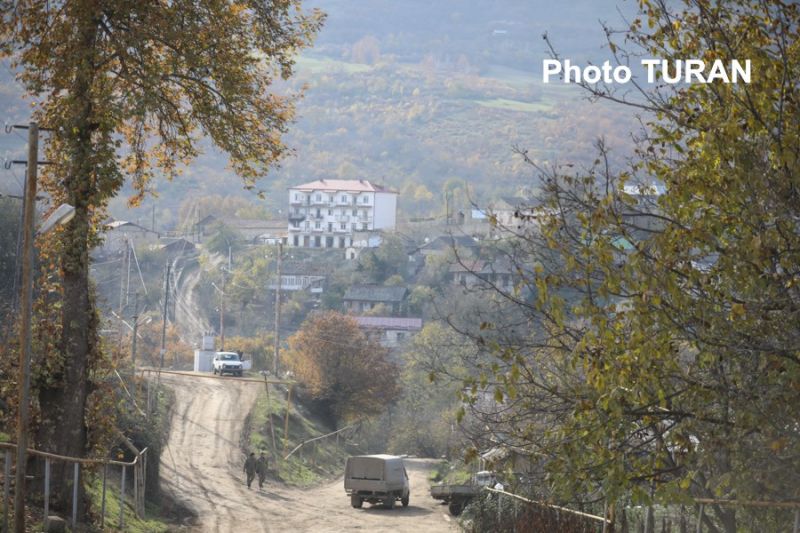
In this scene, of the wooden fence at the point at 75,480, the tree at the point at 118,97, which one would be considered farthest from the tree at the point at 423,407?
the tree at the point at 118,97

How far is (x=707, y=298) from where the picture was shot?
10.4 meters

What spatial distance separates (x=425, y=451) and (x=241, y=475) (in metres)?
31.4

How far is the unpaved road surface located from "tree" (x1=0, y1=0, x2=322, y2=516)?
8.77 metres

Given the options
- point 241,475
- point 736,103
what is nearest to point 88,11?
point 736,103

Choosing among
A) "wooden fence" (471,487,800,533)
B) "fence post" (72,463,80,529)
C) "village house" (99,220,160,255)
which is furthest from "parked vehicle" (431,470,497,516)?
"village house" (99,220,160,255)

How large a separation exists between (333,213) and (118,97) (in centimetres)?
17113

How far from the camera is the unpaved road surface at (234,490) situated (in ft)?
99.5

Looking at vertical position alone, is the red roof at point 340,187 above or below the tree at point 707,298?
above

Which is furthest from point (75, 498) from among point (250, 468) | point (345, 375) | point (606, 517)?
point (345, 375)

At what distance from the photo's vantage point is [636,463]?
436 inches

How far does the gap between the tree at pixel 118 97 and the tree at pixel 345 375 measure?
52.8 meters

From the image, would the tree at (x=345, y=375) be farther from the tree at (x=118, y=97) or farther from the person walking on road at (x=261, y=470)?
the tree at (x=118, y=97)

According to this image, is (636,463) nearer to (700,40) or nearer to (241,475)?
(700,40)

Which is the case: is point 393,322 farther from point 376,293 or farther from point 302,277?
point 302,277
